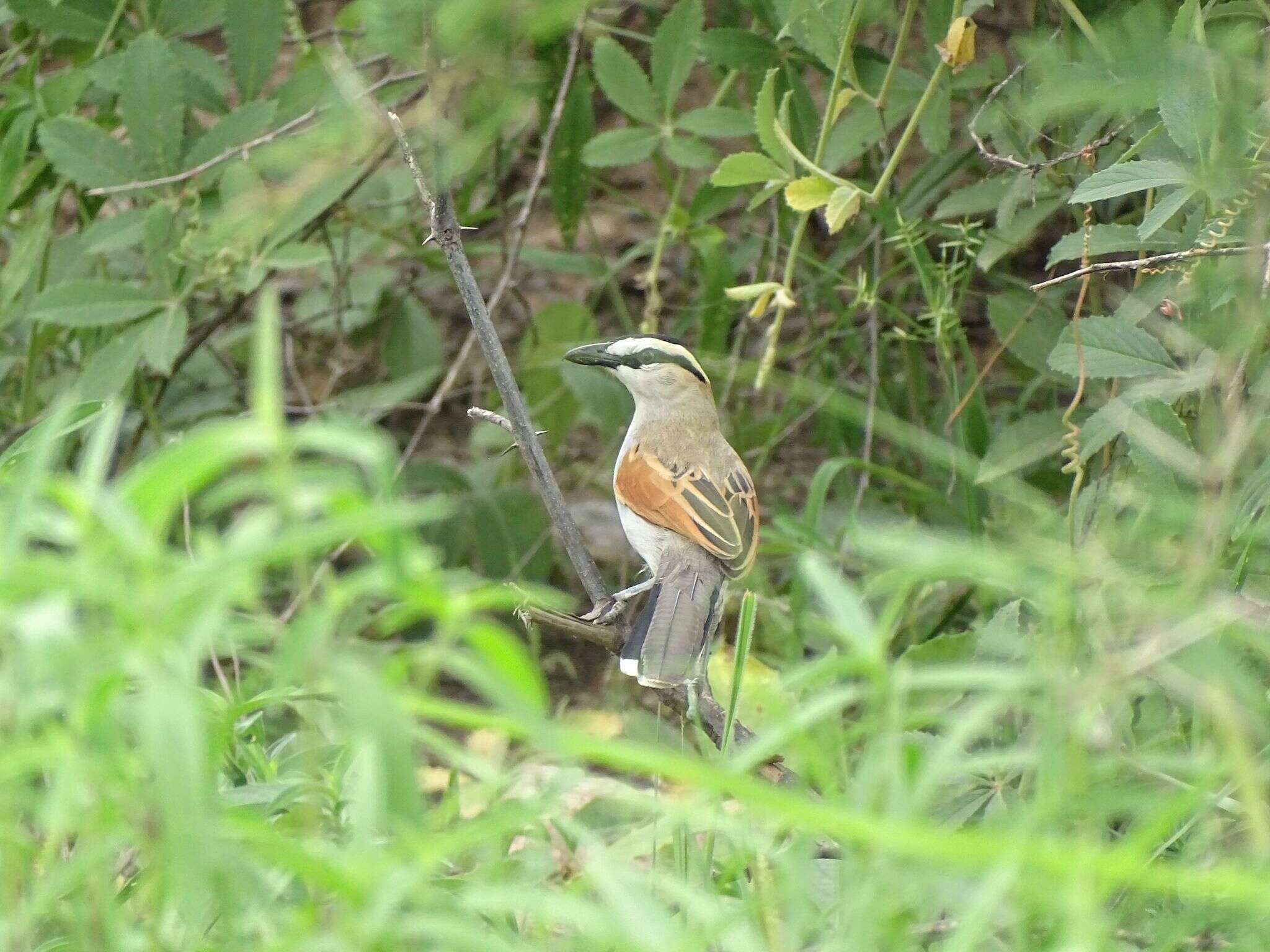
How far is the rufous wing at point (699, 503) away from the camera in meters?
4.28

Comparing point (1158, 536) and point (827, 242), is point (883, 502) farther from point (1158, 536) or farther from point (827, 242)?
point (1158, 536)

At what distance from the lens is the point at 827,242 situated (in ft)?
19.5

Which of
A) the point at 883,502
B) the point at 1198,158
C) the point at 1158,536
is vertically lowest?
the point at 883,502

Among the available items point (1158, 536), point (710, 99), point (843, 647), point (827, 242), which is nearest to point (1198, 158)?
point (1158, 536)

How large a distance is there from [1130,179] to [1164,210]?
0.30 ft

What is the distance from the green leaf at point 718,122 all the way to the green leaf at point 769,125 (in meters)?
0.47

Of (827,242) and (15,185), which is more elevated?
(15,185)

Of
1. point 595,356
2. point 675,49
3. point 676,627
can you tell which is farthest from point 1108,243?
point 595,356

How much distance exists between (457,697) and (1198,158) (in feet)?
12.9

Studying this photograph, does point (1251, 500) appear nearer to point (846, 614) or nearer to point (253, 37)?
point (846, 614)

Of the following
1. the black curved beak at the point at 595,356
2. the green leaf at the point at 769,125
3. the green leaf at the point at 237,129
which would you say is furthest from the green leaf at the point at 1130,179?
the green leaf at the point at 237,129

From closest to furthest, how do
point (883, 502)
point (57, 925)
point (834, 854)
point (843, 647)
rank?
point (57, 925)
point (834, 854)
point (843, 647)
point (883, 502)

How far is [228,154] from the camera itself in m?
4.06

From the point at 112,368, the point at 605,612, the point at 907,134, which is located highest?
the point at 907,134
